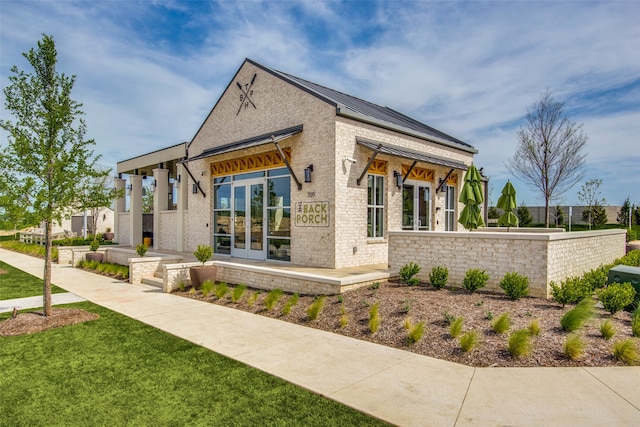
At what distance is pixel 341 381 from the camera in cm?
427

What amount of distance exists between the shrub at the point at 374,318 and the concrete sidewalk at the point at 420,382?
410 millimetres

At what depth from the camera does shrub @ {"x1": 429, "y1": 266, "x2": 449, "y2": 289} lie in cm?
823

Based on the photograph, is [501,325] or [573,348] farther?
[501,325]

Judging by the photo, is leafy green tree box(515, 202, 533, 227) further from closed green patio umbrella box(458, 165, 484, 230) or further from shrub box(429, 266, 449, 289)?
shrub box(429, 266, 449, 289)

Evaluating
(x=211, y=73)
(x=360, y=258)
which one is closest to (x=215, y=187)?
(x=211, y=73)

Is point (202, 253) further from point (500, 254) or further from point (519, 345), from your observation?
point (519, 345)

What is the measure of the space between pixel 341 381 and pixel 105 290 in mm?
8574

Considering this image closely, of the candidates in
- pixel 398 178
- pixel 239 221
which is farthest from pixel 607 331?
pixel 239 221

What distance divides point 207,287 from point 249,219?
13.9 ft

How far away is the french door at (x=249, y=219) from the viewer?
12812 millimetres

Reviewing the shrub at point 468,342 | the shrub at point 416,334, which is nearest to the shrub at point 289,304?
the shrub at point 416,334

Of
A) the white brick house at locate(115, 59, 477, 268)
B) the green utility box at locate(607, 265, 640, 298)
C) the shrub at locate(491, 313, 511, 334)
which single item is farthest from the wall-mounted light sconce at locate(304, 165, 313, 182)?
the green utility box at locate(607, 265, 640, 298)

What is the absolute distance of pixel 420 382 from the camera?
166 inches

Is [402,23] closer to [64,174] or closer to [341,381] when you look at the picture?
[64,174]
